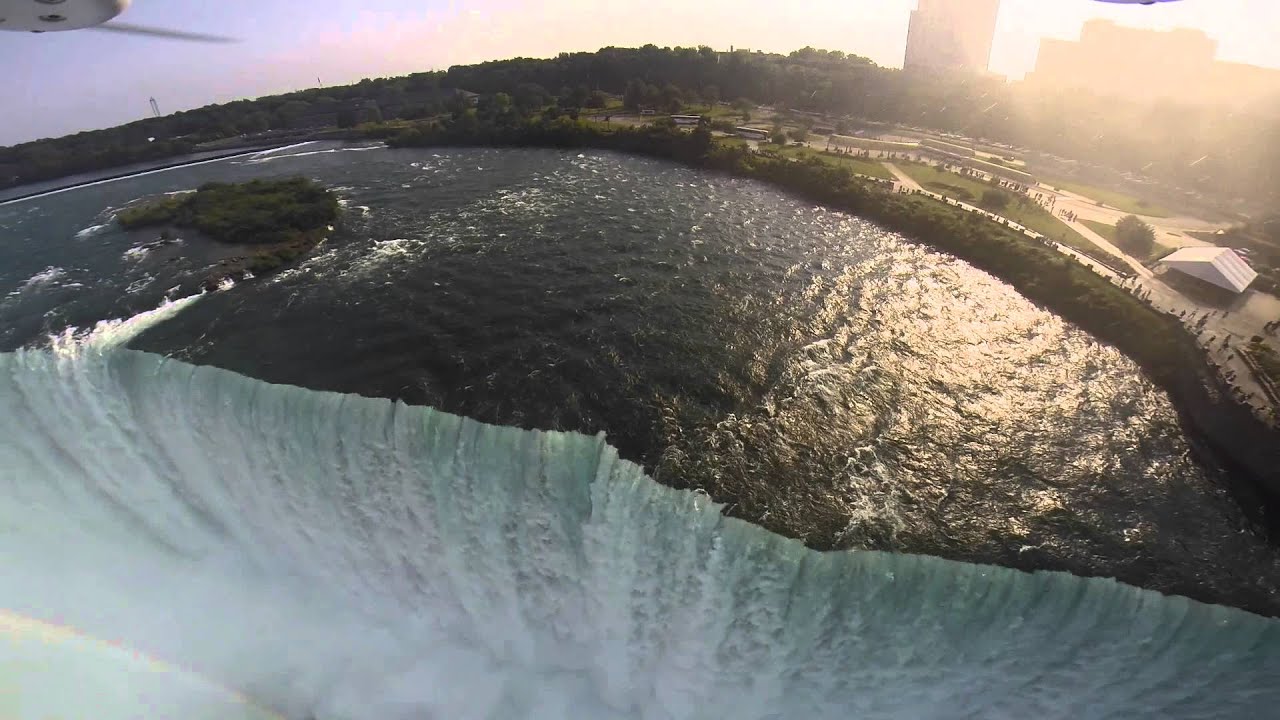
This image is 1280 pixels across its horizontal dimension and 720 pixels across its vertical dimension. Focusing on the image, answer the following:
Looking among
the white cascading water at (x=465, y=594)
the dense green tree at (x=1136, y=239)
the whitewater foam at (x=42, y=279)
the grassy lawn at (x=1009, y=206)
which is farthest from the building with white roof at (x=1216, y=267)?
the whitewater foam at (x=42, y=279)

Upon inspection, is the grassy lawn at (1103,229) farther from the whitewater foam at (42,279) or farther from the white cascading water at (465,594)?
the whitewater foam at (42,279)

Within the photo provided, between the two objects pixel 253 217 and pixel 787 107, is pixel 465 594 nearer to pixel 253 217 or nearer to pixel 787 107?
pixel 253 217

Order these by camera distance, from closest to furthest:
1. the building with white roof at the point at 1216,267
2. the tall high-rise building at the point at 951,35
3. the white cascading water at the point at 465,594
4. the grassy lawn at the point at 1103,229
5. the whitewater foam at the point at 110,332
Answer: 1. the white cascading water at the point at 465,594
2. the whitewater foam at the point at 110,332
3. the building with white roof at the point at 1216,267
4. the grassy lawn at the point at 1103,229
5. the tall high-rise building at the point at 951,35

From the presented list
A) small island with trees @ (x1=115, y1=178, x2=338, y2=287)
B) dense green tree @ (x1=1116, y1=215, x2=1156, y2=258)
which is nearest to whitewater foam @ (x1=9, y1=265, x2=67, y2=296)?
small island with trees @ (x1=115, y1=178, x2=338, y2=287)

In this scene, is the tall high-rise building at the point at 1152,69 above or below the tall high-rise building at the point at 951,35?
below

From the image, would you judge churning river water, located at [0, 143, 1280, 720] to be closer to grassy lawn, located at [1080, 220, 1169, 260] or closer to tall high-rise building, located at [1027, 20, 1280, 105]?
grassy lawn, located at [1080, 220, 1169, 260]

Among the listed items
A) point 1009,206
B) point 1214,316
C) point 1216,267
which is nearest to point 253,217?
point 1009,206

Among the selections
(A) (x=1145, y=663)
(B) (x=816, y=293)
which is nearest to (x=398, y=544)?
(A) (x=1145, y=663)
